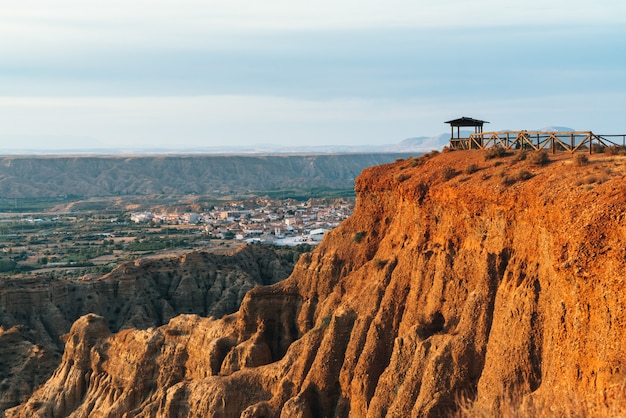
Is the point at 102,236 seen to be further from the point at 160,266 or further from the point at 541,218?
the point at 541,218

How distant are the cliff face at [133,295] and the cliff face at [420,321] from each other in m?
Result: 23.6

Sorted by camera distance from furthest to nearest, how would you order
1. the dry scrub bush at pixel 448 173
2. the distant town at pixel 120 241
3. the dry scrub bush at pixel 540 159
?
the distant town at pixel 120 241, the dry scrub bush at pixel 448 173, the dry scrub bush at pixel 540 159

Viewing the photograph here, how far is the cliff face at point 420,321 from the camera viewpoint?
2028 centimetres

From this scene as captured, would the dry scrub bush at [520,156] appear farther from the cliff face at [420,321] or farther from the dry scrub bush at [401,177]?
the dry scrub bush at [401,177]

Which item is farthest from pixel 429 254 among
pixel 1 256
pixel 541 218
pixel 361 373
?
pixel 1 256

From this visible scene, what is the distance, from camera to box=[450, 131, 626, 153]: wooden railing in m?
28.9

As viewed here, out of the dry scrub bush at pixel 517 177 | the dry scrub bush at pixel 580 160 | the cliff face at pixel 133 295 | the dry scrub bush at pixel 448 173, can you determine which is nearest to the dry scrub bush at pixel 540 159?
the dry scrub bush at pixel 517 177

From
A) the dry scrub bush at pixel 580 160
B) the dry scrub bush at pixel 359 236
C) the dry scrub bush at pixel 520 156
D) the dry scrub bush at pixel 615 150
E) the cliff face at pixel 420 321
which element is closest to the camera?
the cliff face at pixel 420 321

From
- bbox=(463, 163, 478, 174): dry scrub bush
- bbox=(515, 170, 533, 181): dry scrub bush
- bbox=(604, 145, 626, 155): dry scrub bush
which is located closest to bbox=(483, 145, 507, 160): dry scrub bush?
bbox=(463, 163, 478, 174): dry scrub bush

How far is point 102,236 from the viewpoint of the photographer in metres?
178

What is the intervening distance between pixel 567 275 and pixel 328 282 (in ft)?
57.5

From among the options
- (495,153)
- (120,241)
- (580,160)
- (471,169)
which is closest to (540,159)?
(580,160)

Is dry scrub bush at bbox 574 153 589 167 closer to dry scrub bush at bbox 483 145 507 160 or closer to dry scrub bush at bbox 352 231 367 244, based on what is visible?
dry scrub bush at bbox 483 145 507 160

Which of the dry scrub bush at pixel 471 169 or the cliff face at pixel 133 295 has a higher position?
the dry scrub bush at pixel 471 169
